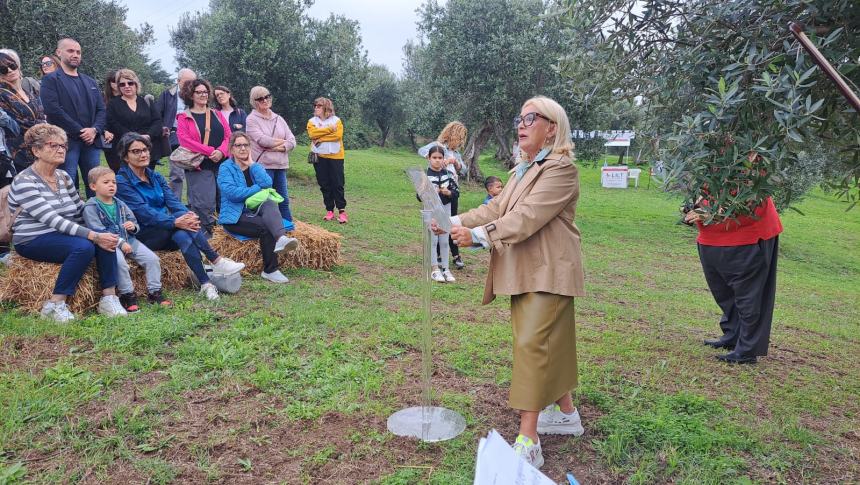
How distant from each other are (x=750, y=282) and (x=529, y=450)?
3057mm

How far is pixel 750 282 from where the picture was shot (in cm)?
513

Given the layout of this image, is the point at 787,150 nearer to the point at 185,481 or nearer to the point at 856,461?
the point at 856,461

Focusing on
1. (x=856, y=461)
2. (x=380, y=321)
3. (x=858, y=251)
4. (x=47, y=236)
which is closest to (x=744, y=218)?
(x=856, y=461)

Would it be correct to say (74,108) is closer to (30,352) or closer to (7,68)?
(7,68)

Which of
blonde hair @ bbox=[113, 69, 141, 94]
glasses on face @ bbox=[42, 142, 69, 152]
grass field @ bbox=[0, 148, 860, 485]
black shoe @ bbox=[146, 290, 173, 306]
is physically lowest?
grass field @ bbox=[0, 148, 860, 485]

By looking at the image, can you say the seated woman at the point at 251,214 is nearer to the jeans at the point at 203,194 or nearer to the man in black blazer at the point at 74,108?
the jeans at the point at 203,194

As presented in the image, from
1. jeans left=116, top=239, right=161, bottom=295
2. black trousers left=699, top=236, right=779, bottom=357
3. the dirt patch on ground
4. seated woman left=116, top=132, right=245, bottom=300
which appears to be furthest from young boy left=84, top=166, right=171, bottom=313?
black trousers left=699, top=236, right=779, bottom=357

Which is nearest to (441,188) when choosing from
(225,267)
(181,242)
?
(225,267)

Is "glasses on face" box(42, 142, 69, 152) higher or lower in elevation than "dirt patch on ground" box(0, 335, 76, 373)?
higher

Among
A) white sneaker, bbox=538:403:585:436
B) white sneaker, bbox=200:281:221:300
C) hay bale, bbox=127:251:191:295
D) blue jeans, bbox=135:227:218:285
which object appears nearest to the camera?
white sneaker, bbox=538:403:585:436

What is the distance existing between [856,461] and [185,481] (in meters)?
4.03

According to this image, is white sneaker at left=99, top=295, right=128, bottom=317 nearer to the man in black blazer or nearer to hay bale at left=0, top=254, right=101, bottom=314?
hay bale at left=0, top=254, right=101, bottom=314

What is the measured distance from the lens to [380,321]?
5.65 metres

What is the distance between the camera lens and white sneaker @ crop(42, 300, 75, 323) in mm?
5020
